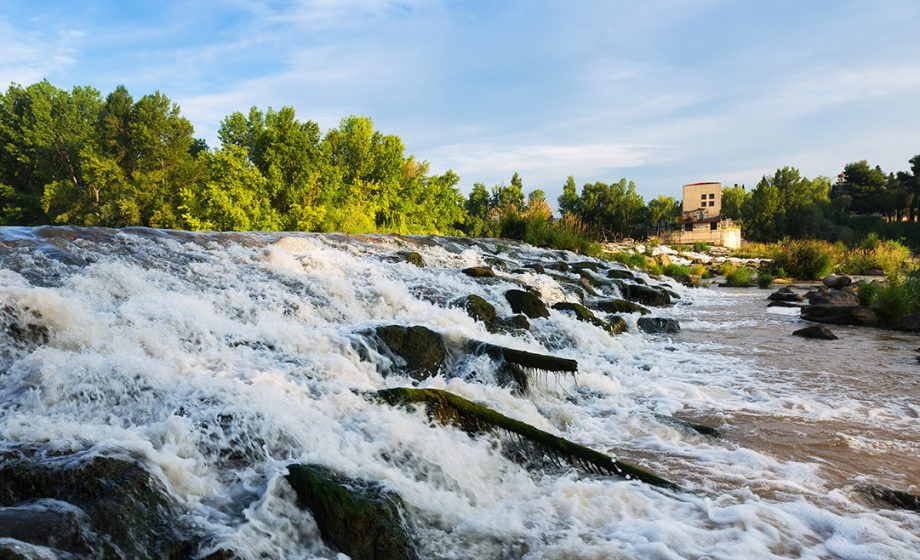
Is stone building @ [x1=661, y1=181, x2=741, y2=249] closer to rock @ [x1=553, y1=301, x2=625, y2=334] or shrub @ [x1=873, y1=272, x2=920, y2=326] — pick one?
shrub @ [x1=873, y1=272, x2=920, y2=326]

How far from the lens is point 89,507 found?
7.21 feet

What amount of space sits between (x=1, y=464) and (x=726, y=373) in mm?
6738

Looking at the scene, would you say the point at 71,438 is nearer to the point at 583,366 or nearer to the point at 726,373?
the point at 583,366

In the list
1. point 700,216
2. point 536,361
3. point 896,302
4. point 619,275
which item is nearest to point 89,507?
point 536,361

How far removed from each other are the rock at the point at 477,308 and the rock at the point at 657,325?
351 cm

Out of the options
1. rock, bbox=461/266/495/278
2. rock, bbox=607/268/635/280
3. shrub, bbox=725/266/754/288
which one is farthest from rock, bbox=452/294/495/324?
shrub, bbox=725/266/754/288

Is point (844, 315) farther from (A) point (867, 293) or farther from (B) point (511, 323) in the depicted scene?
(B) point (511, 323)

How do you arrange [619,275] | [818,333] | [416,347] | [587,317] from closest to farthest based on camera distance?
[416,347], [818,333], [587,317], [619,275]

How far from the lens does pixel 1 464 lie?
2.38m

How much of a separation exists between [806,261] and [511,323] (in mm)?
18886

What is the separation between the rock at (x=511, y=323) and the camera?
7.28m

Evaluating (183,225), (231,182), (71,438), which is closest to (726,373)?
(71,438)

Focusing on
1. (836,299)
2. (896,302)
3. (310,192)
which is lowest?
(836,299)

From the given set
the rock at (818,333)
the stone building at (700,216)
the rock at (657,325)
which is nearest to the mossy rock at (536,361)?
the rock at (657,325)
